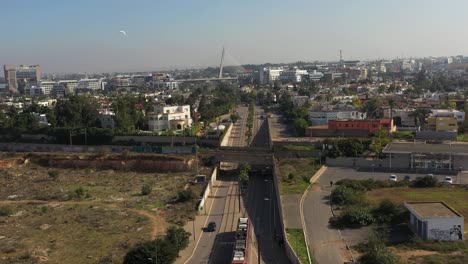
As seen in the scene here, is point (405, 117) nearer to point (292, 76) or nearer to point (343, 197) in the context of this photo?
point (343, 197)

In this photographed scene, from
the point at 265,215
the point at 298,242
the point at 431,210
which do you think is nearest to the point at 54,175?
the point at 265,215

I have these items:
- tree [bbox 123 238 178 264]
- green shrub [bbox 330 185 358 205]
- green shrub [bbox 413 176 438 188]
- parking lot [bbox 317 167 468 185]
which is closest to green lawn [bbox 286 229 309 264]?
tree [bbox 123 238 178 264]

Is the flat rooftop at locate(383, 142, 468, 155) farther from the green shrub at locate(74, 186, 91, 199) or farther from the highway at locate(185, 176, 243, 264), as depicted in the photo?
the green shrub at locate(74, 186, 91, 199)

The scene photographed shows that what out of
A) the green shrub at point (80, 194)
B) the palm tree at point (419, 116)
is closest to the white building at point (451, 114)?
the palm tree at point (419, 116)

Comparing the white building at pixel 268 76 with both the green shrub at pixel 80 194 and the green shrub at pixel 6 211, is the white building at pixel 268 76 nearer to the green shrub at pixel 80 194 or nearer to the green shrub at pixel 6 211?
the green shrub at pixel 80 194

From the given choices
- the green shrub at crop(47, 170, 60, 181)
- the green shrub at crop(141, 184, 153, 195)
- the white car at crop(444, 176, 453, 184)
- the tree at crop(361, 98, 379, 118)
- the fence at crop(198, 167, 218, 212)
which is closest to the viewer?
the fence at crop(198, 167, 218, 212)

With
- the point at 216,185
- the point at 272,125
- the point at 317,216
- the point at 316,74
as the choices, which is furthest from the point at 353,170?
the point at 316,74
